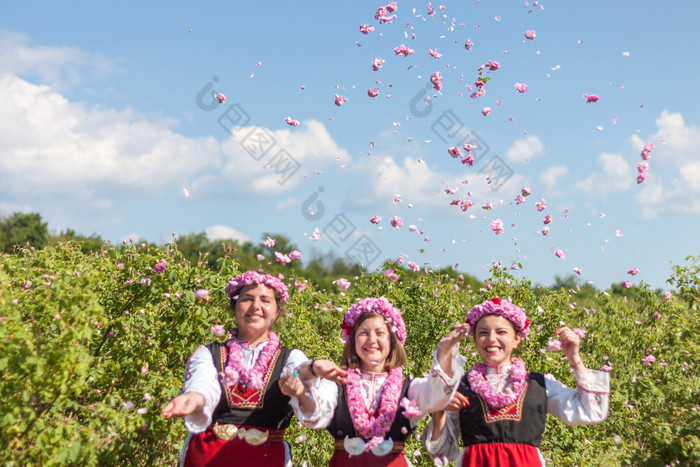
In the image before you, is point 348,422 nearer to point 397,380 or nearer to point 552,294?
point 397,380

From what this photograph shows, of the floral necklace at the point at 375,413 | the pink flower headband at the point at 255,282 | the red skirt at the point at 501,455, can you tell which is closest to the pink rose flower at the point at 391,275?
the pink flower headband at the point at 255,282

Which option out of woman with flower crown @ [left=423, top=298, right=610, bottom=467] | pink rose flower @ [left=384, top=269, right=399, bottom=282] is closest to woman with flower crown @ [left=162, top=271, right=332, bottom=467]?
woman with flower crown @ [left=423, top=298, right=610, bottom=467]

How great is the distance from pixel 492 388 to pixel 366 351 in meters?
0.67

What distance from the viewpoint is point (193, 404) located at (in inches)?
113

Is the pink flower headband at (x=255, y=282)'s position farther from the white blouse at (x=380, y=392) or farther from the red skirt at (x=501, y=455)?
the red skirt at (x=501, y=455)

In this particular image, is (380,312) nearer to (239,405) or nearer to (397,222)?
(239,405)

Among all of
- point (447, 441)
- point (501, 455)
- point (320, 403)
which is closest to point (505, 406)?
point (501, 455)

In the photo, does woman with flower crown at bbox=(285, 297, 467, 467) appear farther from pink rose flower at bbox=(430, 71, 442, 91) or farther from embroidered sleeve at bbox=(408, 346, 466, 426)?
pink rose flower at bbox=(430, 71, 442, 91)

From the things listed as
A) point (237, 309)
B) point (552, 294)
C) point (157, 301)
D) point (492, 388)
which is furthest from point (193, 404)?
point (552, 294)

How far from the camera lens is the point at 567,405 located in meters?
3.15

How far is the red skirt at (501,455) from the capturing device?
3.03 metres

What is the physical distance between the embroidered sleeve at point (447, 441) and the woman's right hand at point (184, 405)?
1.15 meters

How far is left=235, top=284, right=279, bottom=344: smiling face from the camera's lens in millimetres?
3363

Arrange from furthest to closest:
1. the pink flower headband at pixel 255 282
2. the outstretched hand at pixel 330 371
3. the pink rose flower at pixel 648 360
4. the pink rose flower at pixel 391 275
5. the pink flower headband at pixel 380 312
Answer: the pink rose flower at pixel 391 275
the pink rose flower at pixel 648 360
the pink flower headband at pixel 255 282
the pink flower headband at pixel 380 312
the outstretched hand at pixel 330 371
